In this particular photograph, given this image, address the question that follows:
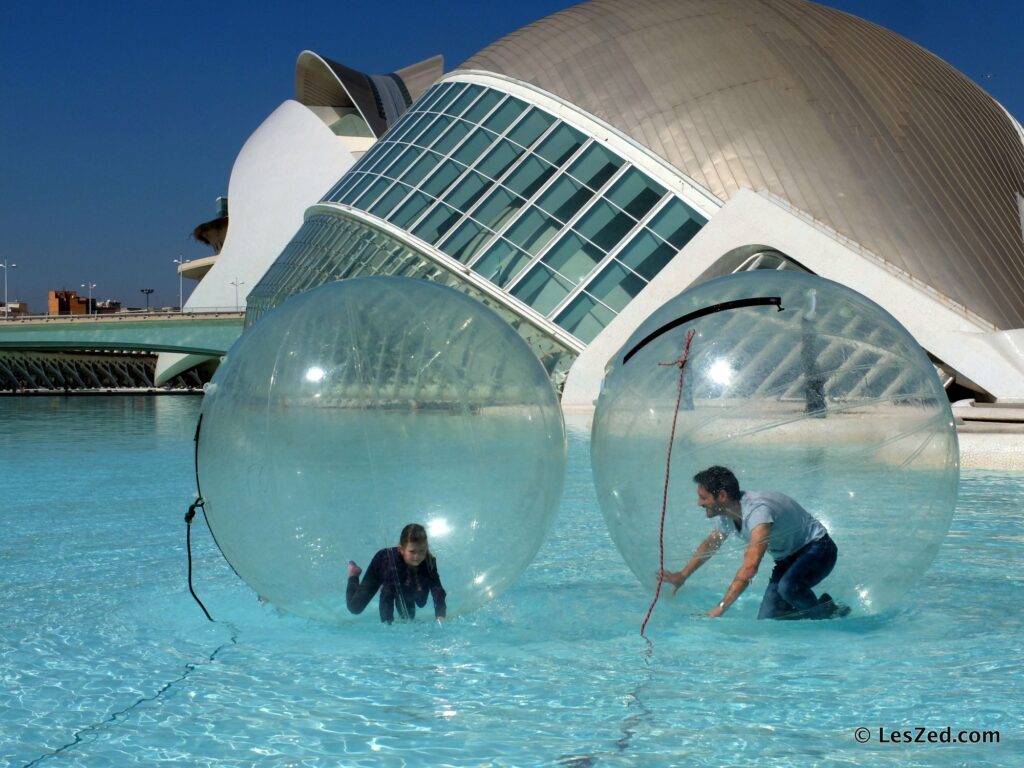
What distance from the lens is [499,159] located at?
21609 millimetres

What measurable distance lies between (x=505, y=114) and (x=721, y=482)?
18.6 metres

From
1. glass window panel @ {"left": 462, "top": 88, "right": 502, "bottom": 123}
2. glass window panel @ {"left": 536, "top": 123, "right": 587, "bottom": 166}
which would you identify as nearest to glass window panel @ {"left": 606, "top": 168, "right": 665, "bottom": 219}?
glass window panel @ {"left": 536, "top": 123, "right": 587, "bottom": 166}

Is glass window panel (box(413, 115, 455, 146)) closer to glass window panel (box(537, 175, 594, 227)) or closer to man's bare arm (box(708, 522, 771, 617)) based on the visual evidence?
glass window panel (box(537, 175, 594, 227))

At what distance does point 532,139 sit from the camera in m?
21.7

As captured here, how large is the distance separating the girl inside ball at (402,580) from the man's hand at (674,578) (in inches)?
37.7

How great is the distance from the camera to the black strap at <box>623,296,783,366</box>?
16.4 feet

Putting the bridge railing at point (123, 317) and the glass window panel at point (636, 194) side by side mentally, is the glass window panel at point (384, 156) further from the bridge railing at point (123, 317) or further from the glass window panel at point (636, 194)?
the bridge railing at point (123, 317)

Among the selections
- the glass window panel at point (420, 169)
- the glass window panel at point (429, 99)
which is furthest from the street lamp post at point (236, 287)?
the glass window panel at point (420, 169)

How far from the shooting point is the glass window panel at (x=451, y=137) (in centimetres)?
2262

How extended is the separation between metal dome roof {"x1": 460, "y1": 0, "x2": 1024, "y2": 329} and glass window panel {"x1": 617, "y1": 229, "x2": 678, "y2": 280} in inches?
51.1

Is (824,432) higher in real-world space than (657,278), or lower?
lower

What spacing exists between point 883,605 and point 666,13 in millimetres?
19703

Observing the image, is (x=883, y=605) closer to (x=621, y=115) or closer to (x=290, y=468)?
(x=290, y=468)

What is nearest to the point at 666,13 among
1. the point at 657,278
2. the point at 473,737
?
the point at 657,278
